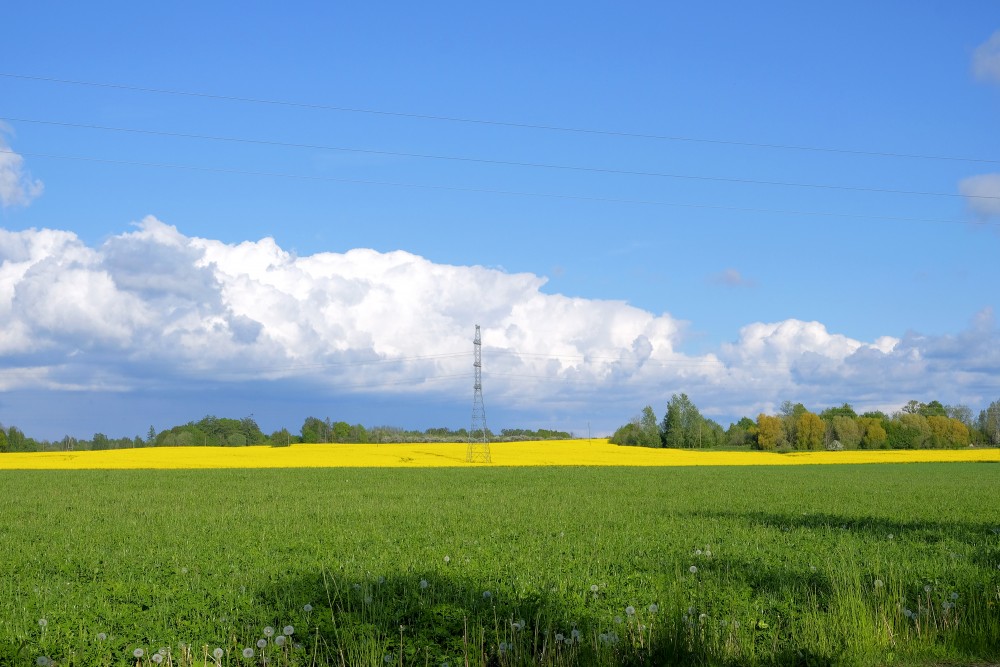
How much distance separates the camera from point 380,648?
895 cm

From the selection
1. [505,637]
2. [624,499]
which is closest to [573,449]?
[624,499]

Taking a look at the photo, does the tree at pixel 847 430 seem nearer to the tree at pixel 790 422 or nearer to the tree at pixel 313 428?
the tree at pixel 790 422

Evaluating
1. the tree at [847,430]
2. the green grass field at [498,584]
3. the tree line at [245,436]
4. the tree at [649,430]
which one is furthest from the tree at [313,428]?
the green grass field at [498,584]

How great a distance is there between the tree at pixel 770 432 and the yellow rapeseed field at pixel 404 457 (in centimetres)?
3055

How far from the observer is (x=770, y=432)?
121938 millimetres

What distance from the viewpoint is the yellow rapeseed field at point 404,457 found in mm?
60375

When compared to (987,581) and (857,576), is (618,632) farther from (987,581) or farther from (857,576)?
(987,581)

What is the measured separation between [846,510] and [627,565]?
52.5 feet

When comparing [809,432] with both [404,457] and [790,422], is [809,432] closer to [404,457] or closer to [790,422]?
[790,422]

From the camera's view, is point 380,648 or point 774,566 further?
point 774,566

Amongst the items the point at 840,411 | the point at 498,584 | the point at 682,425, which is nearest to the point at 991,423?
the point at 840,411

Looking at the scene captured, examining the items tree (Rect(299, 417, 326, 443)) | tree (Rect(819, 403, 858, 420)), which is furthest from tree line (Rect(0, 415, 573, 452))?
tree (Rect(819, 403, 858, 420))

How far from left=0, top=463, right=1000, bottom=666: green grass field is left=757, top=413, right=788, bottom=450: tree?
311 ft

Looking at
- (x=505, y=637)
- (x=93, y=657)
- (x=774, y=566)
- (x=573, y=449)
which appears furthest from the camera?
(x=573, y=449)
